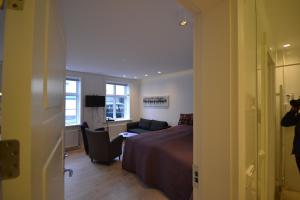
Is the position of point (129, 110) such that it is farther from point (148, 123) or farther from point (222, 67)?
point (222, 67)

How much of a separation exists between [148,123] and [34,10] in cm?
581

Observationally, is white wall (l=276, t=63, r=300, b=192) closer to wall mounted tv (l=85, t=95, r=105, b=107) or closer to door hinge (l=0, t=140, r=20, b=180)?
door hinge (l=0, t=140, r=20, b=180)

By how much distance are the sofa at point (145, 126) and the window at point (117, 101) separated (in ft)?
1.75

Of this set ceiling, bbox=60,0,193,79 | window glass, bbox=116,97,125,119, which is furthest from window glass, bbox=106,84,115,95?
ceiling, bbox=60,0,193,79

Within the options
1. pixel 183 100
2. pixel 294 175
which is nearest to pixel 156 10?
pixel 294 175

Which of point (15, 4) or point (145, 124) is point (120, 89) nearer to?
point (145, 124)

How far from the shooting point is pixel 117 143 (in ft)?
11.9

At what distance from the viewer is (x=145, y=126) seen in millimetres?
6066

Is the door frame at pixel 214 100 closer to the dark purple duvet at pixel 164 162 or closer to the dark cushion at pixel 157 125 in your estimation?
the dark purple duvet at pixel 164 162

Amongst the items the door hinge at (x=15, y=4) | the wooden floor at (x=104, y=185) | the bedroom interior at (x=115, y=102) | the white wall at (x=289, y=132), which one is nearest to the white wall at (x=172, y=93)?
the bedroom interior at (x=115, y=102)

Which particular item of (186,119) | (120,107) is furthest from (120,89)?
(186,119)

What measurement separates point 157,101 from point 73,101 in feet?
9.83

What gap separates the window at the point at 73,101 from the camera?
15.9ft

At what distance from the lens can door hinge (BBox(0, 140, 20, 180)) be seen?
0.33m
